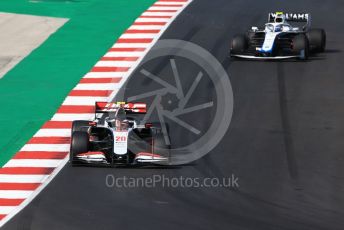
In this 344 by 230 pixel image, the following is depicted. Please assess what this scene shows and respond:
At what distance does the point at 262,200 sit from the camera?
67.8 ft

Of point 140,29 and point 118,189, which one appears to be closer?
point 118,189

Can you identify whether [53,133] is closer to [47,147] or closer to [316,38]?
[47,147]

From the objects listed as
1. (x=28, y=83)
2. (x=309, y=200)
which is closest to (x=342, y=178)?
(x=309, y=200)

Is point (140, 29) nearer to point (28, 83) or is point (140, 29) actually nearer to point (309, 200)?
point (28, 83)

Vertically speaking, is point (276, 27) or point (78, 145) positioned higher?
point (276, 27)

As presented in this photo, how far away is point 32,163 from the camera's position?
23.5 metres

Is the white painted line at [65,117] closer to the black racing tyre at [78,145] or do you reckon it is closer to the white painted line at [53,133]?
the black racing tyre at [78,145]

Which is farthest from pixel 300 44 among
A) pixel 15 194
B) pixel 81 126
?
pixel 15 194

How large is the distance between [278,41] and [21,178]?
1280 cm

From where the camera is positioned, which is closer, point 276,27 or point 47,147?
point 47,147

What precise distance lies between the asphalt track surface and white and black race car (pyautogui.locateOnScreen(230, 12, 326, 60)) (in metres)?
0.56

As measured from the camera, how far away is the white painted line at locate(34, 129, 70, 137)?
84.3ft

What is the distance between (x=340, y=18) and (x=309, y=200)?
64.7 feet

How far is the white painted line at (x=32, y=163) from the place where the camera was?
23359 millimetres
